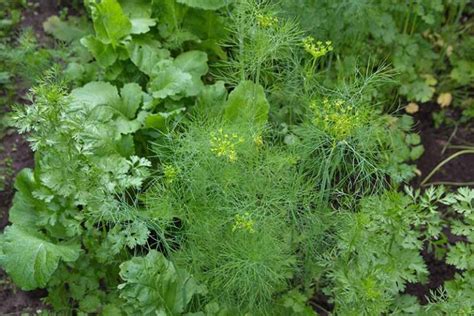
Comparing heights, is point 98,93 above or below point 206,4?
below

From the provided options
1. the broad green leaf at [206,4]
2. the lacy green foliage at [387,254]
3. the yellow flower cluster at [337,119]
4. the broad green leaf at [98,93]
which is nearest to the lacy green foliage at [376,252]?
the lacy green foliage at [387,254]

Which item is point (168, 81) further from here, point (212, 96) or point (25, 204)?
point (25, 204)

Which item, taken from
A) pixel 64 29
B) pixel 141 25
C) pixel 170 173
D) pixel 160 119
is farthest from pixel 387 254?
pixel 64 29

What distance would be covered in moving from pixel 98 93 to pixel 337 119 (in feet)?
4.49

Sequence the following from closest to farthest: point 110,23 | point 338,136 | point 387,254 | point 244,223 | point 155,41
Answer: point 244,223
point 338,136
point 387,254
point 110,23
point 155,41

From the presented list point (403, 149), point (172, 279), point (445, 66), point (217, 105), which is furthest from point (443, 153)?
point (172, 279)

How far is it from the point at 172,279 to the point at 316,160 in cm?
74

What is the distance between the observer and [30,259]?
290 cm

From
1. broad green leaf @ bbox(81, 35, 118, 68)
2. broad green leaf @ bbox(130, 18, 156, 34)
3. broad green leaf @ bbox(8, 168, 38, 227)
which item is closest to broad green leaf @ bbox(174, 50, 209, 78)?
broad green leaf @ bbox(130, 18, 156, 34)

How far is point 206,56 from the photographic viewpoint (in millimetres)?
3656

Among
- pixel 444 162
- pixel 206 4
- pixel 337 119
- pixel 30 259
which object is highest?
pixel 337 119

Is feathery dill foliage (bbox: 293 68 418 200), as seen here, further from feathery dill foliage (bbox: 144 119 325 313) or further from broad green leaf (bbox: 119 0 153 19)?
broad green leaf (bbox: 119 0 153 19)

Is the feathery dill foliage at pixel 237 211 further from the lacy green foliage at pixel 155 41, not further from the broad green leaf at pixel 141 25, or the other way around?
the broad green leaf at pixel 141 25

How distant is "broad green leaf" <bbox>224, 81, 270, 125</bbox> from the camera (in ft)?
10.2
